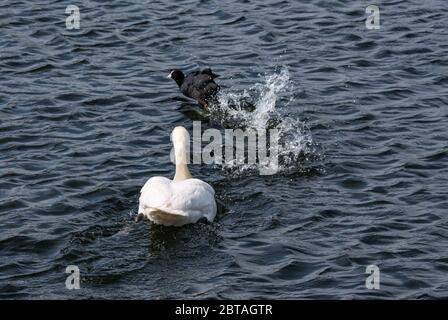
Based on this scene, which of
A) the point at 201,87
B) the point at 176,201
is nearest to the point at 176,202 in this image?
the point at 176,201

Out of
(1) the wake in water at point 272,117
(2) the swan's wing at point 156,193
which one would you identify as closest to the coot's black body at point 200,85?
(1) the wake in water at point 272,117

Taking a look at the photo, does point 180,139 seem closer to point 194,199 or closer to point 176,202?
point 194,199

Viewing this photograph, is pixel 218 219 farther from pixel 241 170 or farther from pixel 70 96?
pixel 70 96

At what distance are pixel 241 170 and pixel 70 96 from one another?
3.63 m

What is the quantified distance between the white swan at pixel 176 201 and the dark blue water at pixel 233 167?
0.18m

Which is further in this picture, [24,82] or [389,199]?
[24,82]

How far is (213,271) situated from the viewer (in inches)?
453

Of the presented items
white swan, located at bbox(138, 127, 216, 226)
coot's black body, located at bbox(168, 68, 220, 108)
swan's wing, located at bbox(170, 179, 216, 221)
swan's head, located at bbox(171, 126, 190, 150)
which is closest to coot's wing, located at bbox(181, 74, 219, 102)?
coot's black body, located at bbox(168, 68, 220, 108)

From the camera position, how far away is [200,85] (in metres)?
16.5

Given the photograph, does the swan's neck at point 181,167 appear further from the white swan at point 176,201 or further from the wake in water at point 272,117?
the wake in water at point 272,117

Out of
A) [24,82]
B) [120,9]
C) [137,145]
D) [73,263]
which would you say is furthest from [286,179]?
[120,9]

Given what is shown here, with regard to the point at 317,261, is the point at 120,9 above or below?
above

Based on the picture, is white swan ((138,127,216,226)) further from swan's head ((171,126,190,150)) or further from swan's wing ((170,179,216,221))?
swan's head ((171,126,190,150))

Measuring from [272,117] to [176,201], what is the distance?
3924 mm
